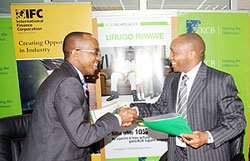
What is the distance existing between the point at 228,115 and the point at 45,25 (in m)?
2.60

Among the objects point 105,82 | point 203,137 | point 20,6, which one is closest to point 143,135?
point 105,82

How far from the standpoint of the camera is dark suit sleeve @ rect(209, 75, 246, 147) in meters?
1.71

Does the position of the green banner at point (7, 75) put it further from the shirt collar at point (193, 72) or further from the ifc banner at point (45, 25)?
the shirt collar at point (193, 72)

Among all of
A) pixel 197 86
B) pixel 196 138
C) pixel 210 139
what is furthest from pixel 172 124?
pixel 197 86

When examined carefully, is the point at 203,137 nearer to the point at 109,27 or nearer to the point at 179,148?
the point at 179,148

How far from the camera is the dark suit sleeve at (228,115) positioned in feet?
5.63

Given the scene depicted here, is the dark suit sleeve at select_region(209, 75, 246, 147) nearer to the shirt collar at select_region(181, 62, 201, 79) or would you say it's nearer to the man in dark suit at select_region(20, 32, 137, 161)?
the shirt collar at select_region(181, 62, 201, 79)

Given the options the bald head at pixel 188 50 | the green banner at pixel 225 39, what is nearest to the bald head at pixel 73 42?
the bald head at pixel 188 50

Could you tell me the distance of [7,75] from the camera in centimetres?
326

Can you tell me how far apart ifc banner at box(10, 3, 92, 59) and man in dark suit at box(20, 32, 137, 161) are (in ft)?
4.11

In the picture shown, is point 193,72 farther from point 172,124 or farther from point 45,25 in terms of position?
point 45,25

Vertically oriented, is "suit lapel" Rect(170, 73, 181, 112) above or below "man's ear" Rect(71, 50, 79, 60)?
below

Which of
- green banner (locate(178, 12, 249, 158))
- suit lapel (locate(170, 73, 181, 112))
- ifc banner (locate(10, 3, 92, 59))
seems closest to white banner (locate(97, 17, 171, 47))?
Answer: ifc banner (locate(10, 3, 92, 59))

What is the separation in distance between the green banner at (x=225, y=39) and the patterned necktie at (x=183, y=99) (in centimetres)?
131
